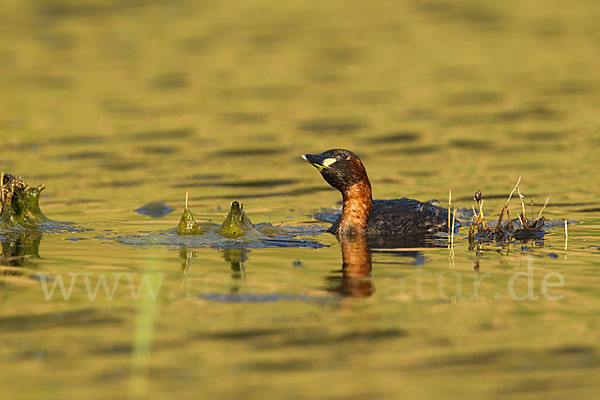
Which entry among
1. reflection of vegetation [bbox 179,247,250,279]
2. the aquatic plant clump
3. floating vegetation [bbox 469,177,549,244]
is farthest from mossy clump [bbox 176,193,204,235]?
floating vegetation [bbox 469,177,549,244]

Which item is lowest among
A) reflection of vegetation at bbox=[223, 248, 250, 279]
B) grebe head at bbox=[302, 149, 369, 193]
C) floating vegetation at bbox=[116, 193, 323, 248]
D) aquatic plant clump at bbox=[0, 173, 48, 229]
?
reflection of vegetation at bbox=[223, 248, 250, 279]

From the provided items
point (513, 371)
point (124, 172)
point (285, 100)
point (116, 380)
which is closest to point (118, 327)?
point (116, 380)

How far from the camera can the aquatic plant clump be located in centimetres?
1256

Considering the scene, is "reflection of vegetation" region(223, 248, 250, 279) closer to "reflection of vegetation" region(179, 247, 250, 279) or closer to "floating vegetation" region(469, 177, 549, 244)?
"reflection of vegetation" region(179, 247, 250, 279)

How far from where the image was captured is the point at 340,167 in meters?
12.9

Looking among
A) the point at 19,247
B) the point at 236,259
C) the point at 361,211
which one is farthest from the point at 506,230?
the point at 19,247

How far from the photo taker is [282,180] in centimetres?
1719

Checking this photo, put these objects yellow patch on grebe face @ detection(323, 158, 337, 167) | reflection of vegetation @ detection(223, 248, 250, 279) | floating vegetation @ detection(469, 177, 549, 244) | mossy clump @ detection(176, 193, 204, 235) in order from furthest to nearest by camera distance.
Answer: yellow patch on grebe face @ detection(323, 158, 337, 167)
mossy clump @ detection(176, 193, 204, 235)
floating vegetation @ detection(469, 177, 549, 244)
reflection of vegetation @ detection(223, 248, 250, 279)

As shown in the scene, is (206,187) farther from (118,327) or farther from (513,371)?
(513,371)

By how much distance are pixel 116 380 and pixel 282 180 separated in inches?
402

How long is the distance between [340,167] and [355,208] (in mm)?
608

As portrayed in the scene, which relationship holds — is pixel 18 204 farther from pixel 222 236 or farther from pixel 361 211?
pixel 361 211

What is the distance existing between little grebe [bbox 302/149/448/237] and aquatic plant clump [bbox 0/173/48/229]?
343 centimetres

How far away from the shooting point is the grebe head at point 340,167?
42.2ft
